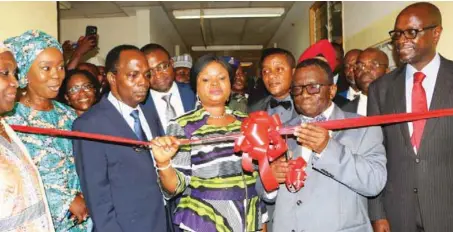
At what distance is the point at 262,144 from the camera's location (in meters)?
2.08

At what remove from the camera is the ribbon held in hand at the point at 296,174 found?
2107 mm

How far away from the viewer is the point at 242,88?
228 inches

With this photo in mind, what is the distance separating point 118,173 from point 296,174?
104cm

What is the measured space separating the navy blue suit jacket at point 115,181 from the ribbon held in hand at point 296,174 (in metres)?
0.86

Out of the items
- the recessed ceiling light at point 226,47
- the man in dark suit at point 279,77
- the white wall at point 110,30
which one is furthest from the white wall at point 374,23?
the recessed ceiling light at point 226,47

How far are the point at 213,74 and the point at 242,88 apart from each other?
3.26m

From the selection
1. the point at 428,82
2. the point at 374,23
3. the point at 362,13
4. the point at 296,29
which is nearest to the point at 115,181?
the point at 428,82

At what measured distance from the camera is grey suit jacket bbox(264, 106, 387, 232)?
7.02 ft

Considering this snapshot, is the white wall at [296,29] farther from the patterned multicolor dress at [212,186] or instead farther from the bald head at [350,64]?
the patterned multicolor dress at [212,186]

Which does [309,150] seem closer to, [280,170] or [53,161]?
Result: [280,170]

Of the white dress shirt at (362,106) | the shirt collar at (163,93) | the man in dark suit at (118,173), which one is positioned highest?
the shirt collar at (163,93)

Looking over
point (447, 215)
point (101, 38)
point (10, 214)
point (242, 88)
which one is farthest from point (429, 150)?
point (101, 38)

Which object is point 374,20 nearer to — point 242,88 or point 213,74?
point 242,88

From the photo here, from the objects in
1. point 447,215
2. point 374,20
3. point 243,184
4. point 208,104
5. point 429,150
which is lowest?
point 447,215
